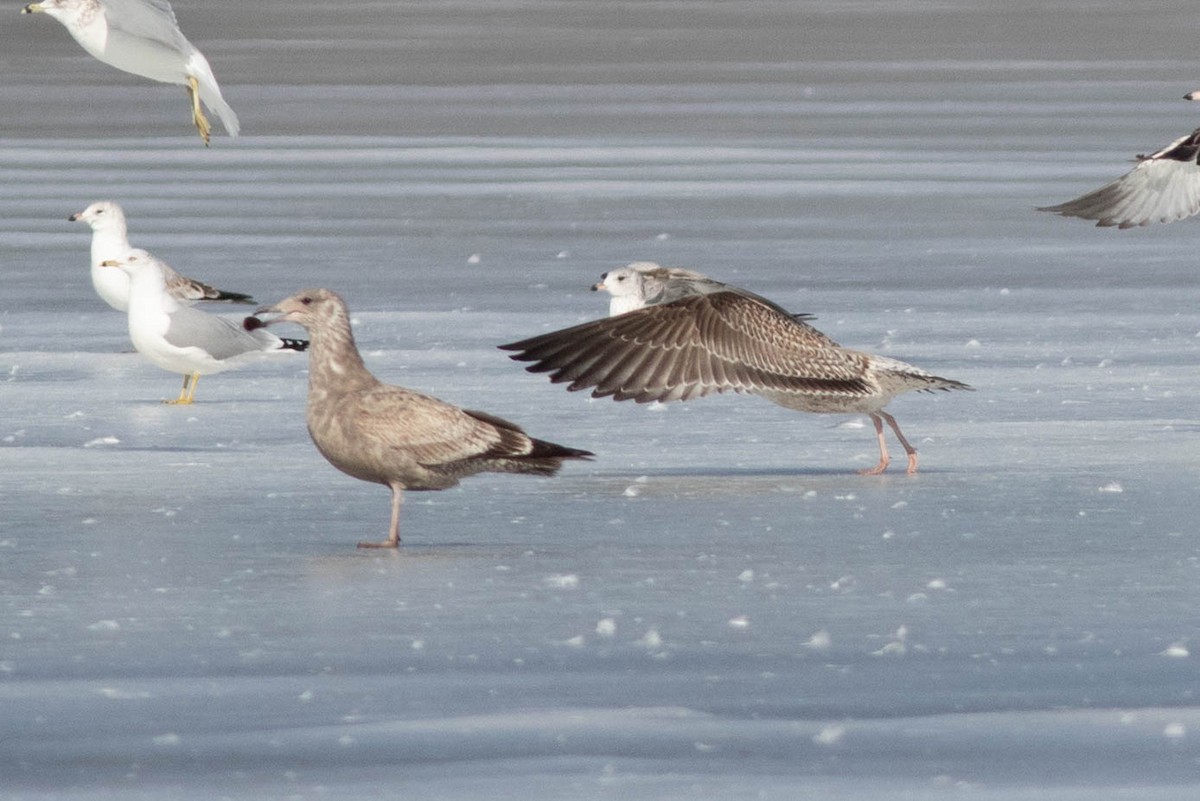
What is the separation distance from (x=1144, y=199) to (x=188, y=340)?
4.27 m

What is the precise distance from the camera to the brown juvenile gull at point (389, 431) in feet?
23.2

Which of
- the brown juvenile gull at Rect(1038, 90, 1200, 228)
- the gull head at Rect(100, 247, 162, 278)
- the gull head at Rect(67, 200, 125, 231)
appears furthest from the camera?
the gull head at Rect(67, 200, 125, 231)

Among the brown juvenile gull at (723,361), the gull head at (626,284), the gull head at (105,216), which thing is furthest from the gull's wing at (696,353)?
the gull head at (105,216)

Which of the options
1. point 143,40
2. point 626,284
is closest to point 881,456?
point 626,284

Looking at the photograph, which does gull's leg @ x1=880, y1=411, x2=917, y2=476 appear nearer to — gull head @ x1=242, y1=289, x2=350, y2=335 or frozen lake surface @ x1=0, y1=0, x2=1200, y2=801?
frozen lake surface @ x1=0, y1=0, x2=1200, y2=801

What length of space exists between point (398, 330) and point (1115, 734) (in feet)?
22.5

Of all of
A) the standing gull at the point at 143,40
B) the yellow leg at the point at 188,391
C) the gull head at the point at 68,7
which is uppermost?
the gull head at the point at 68,7

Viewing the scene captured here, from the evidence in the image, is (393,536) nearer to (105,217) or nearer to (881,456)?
(881,456)

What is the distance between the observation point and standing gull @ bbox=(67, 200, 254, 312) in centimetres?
1112

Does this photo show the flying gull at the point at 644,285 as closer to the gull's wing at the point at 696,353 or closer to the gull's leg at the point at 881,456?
the gull's wing at the point at 696,353

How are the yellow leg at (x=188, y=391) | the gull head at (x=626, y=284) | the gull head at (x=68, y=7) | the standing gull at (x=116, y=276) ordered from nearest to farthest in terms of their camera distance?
the gull head at (x=626, y=284) → the yellow leg at (x=188, y=391) → the standing gull at (x=116, y=276) → the gull head at (x=68, y=7)

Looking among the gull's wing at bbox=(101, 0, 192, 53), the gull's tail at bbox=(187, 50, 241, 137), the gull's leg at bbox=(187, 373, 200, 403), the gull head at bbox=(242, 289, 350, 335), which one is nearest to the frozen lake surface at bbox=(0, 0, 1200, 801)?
the gull's leg at bbox=(187, 373, 200, 403)

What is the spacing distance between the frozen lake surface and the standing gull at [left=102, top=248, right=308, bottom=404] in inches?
5.9

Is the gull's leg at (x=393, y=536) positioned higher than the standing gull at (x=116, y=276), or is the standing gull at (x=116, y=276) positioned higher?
the standing gull at (x=116, y=276)
